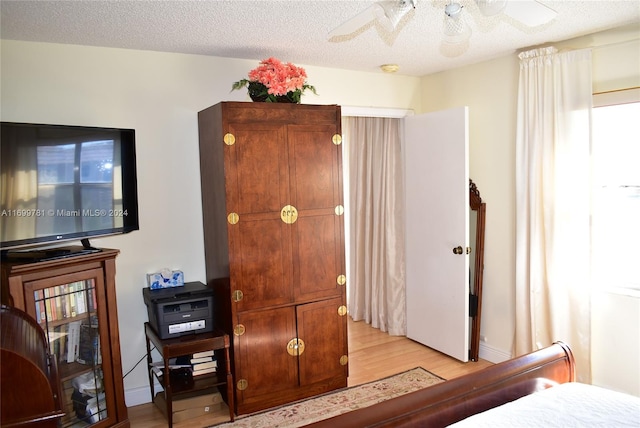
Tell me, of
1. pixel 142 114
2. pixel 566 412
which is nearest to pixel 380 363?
pixel 566 412

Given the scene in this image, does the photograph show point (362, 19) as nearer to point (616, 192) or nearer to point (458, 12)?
point (458, 12)

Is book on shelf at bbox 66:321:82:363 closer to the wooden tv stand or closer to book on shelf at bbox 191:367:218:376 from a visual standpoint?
the wooden tv stand

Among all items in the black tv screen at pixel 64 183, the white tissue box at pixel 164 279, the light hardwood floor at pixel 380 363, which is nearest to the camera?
the black tv screen at pixel 64 183

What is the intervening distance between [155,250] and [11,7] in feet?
5.37

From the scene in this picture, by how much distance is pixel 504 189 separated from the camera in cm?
364

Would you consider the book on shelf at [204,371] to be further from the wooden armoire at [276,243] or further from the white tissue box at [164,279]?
the white tissue box at [164,279]

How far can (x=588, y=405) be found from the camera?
1.62 meters

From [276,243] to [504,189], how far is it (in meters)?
1.89

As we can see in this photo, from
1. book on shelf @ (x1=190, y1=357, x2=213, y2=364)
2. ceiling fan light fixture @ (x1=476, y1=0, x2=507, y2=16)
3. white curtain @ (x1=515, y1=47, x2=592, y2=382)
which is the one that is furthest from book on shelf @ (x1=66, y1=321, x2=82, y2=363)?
white curtain @ (x1=515, y1=47, x2=592, y2=382)

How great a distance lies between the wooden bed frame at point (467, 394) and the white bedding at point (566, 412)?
0.42 feet

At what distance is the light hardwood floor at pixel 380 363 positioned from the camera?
3.03 metres

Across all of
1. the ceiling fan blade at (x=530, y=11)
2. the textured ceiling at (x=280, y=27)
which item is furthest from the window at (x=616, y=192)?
the ceiling fan blade at (x=530, y=11)

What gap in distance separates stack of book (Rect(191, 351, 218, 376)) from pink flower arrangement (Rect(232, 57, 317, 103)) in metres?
1.76

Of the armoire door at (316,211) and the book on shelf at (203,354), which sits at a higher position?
the armoire door at (316,211)
